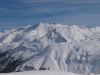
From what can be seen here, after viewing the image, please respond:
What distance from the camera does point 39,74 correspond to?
124 m

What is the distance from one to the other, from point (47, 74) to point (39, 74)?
14.1 ft

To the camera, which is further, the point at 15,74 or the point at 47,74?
the point at 47,74

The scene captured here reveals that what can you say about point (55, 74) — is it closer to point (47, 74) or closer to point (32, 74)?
point (47, 74)

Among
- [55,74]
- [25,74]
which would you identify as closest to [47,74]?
[55,74]

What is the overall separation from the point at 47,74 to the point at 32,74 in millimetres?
8156

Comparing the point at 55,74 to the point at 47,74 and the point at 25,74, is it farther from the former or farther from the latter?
the point at 25,74

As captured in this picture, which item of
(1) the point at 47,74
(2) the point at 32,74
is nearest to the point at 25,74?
(2) the point at 32,74

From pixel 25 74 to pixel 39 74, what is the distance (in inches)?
275

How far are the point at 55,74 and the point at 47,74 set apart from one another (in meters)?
3.55

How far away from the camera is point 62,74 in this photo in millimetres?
127438

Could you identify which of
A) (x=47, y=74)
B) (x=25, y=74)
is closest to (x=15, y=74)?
(x=25, y=74)

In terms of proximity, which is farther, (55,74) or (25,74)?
(55,74)

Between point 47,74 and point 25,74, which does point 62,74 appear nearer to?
point 47,74

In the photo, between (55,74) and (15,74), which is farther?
(55,74)
